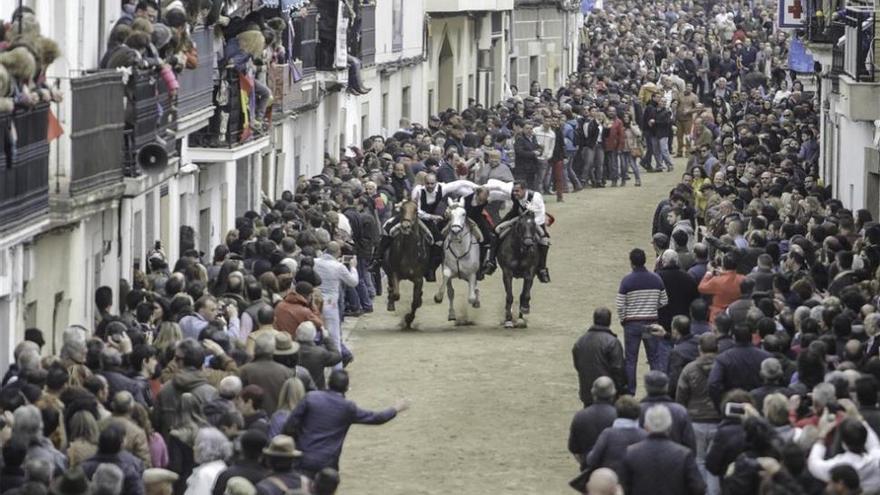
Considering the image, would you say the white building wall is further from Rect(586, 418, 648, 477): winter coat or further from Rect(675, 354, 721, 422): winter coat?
Rect(586, 418, 648, 477): winter coat

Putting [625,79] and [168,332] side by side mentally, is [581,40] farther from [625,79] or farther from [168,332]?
[168,332]

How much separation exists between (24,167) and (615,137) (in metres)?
29.8

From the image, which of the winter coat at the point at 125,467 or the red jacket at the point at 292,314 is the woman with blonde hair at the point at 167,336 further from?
the winter coat at the point at 125,467

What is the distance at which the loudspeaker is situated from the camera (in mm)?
26641

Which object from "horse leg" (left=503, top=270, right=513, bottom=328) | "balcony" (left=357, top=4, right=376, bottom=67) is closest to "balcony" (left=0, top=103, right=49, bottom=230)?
"horse leg" (left=503, top=270, right=513, bottom=328)

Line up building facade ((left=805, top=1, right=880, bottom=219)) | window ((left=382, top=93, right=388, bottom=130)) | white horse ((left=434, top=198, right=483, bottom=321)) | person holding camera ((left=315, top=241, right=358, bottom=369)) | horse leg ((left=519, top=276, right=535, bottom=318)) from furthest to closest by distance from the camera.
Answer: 1. window ((left=382, top=93, right=388, bottom=130))
2. horse leg ((left=519, top=276, right=535, bottom=318))
3. white horse ((left=434, top=198, right=483, bottom=321))
4. building facade ((left=805, top=1, right=880, bottom=219))
5. person holding camera ((left=315, top=241, right=358, bottom=369))

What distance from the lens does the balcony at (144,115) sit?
86.3ft

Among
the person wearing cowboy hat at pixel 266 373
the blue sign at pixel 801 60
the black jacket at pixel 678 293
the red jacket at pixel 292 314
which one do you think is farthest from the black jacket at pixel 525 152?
the person wearing cowboy hat at pixel 266 373

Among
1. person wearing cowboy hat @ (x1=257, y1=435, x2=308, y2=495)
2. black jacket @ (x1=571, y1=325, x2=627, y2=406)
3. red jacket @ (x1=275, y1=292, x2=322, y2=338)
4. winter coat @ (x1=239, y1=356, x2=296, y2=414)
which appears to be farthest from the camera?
red jacket @ (x1=275, y1=292, x2=322, y2=338)

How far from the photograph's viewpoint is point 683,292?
27.1 m

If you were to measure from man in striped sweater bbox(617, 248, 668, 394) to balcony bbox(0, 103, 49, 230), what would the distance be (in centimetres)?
615

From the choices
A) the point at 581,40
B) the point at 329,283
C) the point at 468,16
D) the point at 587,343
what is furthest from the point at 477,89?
the point at 587,343

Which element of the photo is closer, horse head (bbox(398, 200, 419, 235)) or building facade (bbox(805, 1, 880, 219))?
building facade (bbox(805, 1, 880, 219))

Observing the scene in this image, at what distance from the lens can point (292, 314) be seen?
83.3 feet
